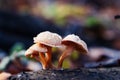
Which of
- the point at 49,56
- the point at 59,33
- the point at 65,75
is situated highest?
the point at 59,33

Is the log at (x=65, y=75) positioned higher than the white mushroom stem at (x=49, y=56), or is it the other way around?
the white mushroom stem at (x=49, y=56)

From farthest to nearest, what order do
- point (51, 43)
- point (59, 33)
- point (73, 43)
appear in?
point (59, 33) → point (73, 43) → point (51, 43)

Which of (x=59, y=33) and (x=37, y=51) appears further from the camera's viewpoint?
(x=59, y=33)

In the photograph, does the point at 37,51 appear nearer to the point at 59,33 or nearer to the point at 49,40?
the point at 49,40

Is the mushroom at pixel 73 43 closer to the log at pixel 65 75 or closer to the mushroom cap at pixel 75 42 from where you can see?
the mushroom cap at pixel 75 42

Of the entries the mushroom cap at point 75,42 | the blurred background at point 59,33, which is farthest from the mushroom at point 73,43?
the blurred background at point 59,33

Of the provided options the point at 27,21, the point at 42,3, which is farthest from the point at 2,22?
the point at 42,3

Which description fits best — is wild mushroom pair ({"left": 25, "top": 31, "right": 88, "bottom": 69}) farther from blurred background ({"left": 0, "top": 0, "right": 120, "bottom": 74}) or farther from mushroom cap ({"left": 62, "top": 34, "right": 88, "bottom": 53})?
blurred background ({"left": 0, "top": 0, "right": 120, "bottom": 74})

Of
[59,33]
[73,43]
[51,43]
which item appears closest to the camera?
[51,43]

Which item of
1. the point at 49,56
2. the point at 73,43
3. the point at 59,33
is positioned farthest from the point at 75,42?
the point at 59,33
